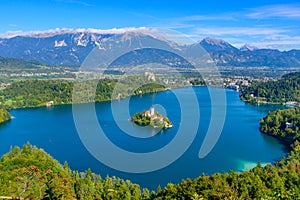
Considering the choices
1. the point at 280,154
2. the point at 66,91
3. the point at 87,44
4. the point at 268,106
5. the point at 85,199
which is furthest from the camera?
the point at 87,44

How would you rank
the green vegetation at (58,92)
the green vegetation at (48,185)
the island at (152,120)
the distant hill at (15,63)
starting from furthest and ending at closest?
1. the distant hill at (15,63)
2. the green vegetation at (58,92)
3. the island at (152,120)
4. the green vegetation at (48,185)

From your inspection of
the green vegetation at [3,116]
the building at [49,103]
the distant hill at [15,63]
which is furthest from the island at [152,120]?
the distant hill at [15,63]

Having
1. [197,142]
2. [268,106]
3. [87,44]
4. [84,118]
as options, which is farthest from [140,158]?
[87,44]

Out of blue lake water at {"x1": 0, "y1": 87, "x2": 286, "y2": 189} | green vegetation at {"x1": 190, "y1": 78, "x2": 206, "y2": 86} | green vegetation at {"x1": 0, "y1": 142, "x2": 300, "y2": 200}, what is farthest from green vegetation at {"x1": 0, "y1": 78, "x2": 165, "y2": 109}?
green vegetation at {"x1": 0, "y1": 142, "x2": 300, "y2": 200}

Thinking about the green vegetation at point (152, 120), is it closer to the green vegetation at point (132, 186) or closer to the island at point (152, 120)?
the island at point (152, 120)

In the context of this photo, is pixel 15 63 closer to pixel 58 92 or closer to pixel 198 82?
pixel 58 92

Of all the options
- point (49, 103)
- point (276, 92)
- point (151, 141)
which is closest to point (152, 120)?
point (151, 141)

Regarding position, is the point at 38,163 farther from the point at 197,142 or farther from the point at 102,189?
the point at 197,142
